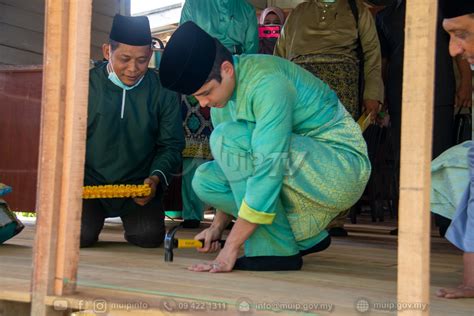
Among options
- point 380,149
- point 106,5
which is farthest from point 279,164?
point 106,5

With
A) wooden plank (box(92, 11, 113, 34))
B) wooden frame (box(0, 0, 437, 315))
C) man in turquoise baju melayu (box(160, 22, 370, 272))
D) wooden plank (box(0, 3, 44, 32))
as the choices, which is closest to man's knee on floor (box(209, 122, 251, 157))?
man in turquoise baju melayu (box(160, 22, 370, 272))

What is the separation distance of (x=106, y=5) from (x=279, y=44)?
2575 mm

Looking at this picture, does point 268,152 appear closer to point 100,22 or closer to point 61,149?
point 61,149

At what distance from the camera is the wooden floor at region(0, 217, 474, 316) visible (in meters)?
1.77

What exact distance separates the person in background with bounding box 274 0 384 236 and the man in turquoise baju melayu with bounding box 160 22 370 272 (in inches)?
43.3

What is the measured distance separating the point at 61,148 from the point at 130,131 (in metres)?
1.51

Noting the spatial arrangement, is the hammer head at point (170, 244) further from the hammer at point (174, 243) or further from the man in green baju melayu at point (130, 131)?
the man in green baju melayu at point (130, 131)

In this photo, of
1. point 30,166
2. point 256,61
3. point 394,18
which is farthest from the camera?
point 30,166

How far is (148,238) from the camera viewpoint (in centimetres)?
330

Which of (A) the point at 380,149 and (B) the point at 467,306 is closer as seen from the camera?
(B) the point at 467,306

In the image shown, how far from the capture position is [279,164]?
232cm

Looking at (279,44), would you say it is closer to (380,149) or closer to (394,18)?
(394,18)

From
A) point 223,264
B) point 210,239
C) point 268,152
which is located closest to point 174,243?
point 210,239

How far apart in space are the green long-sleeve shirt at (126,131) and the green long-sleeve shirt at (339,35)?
796 millimetres
